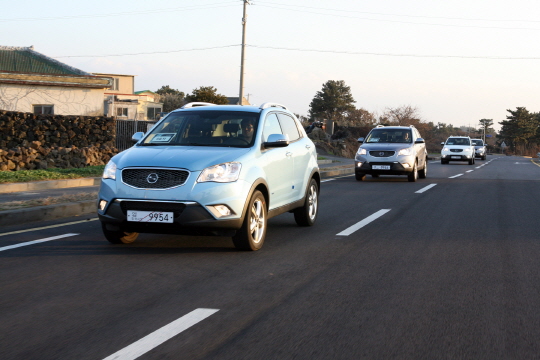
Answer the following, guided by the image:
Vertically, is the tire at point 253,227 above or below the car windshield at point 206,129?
below

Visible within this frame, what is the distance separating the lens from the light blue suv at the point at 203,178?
6.85 m

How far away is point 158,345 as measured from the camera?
4.08 metres

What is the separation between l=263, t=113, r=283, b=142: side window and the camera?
27.2ft

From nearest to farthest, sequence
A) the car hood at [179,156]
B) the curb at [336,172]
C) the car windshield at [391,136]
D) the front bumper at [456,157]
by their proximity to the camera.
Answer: the car hood at [179,156], the car windshield at [391,136], the curb at [336,172], the front bumper at [456,157]

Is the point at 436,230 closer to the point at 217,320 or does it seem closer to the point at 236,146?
the point at 236,146

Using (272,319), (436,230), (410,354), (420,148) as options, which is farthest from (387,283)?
(420,148)

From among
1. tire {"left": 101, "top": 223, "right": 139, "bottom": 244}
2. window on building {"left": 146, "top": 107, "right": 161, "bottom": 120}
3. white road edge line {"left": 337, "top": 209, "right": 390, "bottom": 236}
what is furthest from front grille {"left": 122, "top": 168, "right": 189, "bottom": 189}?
window on building {"left": 146, "top": 107, "right": 161, "bottom": 120}

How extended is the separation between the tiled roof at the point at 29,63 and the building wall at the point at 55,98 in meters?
3.01

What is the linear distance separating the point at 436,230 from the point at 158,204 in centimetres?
442

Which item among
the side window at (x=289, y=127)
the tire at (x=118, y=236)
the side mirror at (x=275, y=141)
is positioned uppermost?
the side window at (x=289, y=127)

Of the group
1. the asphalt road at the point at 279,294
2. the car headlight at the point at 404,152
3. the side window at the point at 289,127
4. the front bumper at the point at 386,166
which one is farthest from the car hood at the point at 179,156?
the car headlight at the point at 404,152

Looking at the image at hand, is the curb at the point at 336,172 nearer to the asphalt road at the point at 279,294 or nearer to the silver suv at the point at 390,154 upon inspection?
the silver suv at the point at 390,154

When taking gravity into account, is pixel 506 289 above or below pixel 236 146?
below

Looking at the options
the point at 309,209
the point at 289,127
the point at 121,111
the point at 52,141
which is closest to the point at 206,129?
the point at 289,127
